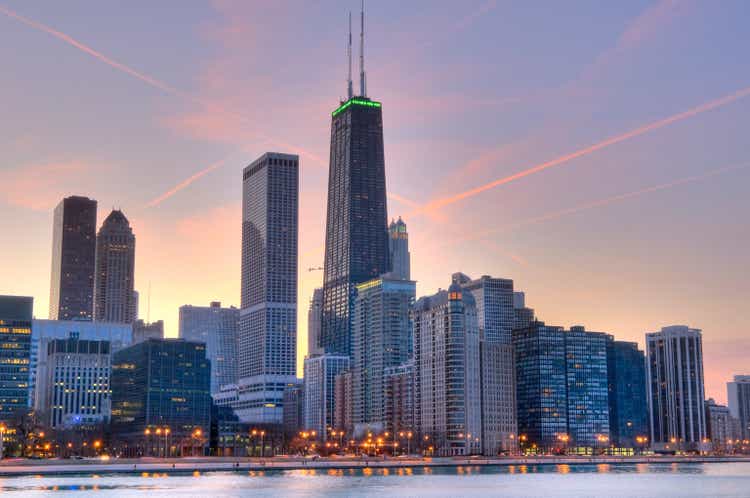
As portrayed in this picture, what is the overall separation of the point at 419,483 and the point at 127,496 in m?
51.0

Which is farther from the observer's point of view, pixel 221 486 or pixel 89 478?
pixel 89 478

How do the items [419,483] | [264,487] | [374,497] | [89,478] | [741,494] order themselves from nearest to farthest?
1. [374,497]
2. [741,494]
3. [264,487]
4. [419,483]
5. [89,478]

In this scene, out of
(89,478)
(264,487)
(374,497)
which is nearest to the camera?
(374,497)

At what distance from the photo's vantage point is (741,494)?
491ft

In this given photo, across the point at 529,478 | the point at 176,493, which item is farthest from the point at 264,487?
the point at 529,478

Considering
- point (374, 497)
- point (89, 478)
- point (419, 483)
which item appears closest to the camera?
point (374, 497)

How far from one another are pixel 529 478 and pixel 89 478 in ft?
255

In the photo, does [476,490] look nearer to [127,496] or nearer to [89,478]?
[127,496]

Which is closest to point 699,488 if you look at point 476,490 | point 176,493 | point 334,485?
point 476,490

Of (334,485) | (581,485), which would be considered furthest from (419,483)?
(581,485)

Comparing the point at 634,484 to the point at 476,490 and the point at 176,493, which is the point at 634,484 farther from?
the point at 176,493

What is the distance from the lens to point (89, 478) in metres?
187

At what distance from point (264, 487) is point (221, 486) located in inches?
291

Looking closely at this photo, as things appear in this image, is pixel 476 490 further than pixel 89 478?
No
